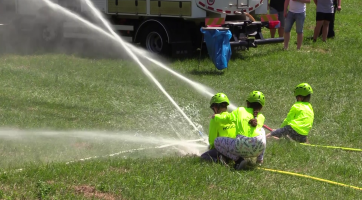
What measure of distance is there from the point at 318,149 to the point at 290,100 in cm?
334

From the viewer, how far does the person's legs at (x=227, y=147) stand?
261 inches

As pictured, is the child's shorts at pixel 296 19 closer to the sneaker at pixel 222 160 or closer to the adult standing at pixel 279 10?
the adult standing at pixel 279 10

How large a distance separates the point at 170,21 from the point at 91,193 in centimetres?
976

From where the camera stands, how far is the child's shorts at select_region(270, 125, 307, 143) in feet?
→ 26.6

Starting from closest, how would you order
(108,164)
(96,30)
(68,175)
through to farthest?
(68,175), (108,164), (96,30)

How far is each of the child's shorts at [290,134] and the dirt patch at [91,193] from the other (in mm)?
3433

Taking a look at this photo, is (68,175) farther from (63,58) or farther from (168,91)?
(63,58)

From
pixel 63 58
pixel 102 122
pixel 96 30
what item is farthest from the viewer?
pixel 96 30

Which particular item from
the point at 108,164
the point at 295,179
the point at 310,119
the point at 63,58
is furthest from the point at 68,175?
the point at 63,58

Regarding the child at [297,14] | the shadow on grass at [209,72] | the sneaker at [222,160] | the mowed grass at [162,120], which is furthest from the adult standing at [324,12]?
the sneaker at [222,160]

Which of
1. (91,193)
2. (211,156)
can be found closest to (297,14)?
(211,156)

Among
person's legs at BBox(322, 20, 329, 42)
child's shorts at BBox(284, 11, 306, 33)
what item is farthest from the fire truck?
person's legs at BBox(322, 20, 329, 42)

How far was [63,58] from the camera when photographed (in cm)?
1460

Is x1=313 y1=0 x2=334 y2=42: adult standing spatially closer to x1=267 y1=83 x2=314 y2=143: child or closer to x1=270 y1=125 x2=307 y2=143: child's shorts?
x1=267 y1=83 x2=314 y2=143: child
